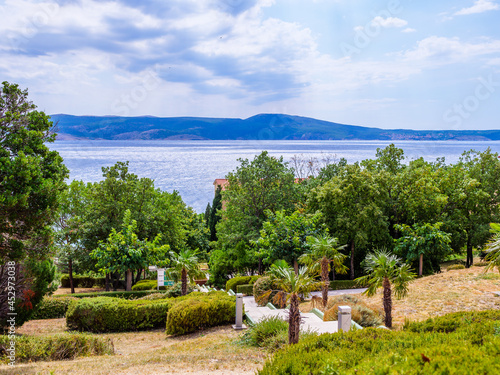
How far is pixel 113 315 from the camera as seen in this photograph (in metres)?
15.6

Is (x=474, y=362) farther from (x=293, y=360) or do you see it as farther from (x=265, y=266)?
(x=265, y=266)

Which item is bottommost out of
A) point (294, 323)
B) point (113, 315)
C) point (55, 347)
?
point (113, 315)

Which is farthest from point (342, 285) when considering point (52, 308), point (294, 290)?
point (294, 290)

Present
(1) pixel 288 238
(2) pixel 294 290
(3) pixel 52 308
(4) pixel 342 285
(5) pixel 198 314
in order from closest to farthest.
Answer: (2) pixel 294 290 → (5) pixel 198 314 → (3) pixel 52 308 → (1) pixel 288 238 → (4) pixel 342 285

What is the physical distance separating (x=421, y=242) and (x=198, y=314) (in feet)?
52.0

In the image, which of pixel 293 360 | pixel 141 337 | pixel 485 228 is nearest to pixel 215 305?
pixel 141 337

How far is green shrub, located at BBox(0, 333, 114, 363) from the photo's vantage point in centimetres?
975

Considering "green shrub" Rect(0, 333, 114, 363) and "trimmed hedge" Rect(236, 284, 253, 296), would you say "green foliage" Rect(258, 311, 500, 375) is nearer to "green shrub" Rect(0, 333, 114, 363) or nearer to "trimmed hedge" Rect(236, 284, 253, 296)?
"green shrub" Rect(0, 333, 114, 363)

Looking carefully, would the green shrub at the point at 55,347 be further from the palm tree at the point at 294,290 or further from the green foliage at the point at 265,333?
the palm tree at the point at 294,290

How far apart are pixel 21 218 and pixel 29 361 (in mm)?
3581

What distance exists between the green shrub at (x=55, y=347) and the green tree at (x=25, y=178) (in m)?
2.19

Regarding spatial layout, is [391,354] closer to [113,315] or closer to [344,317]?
[344,317]

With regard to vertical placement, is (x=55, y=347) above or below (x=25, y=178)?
below

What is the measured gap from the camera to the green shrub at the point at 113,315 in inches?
612
